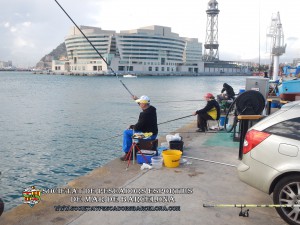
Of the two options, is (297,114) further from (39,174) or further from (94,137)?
(94,137)

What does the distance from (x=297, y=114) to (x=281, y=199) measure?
1.22 metres

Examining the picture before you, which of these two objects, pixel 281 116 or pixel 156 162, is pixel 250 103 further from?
pixel 281 116

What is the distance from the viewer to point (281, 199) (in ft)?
13.5

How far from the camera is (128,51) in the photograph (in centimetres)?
14912

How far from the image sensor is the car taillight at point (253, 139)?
429 centimetres

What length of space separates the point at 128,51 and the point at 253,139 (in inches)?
5848

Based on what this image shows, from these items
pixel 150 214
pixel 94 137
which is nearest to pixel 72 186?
pixel 150 214

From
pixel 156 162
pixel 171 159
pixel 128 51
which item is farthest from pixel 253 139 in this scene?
pixel 128 51

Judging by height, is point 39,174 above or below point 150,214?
below

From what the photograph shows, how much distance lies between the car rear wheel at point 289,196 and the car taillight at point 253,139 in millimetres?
610

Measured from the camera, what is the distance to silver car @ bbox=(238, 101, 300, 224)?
399 centimetres

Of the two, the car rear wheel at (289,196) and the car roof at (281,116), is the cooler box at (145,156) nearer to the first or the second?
the car roof at (281,116)

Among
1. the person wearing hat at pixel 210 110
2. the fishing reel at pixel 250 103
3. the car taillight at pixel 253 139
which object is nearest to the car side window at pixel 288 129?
the car taillight at pixel 253 139

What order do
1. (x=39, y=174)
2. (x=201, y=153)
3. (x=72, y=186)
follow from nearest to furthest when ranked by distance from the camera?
1. (x=72, y=186)
2. (x=201, y=153)
3. (x=39, y=174)
